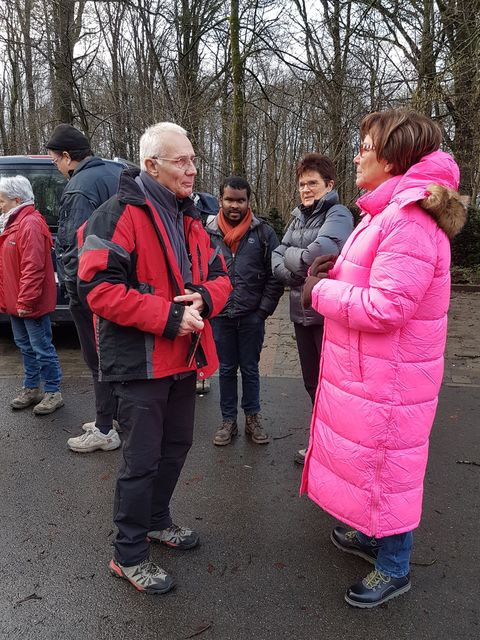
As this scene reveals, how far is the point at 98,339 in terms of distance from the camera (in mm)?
2324

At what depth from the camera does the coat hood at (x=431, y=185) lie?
2002 mm

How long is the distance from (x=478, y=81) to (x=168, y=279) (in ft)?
29.7

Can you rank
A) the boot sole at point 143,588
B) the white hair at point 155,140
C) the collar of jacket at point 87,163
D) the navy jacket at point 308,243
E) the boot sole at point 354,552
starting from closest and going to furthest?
the white hair at point 155,140 < the boot sole at point 143,588 < the boot sole at point 354,552 < the navy jacket at point 308,243 < the collar of jacket at point 87,163

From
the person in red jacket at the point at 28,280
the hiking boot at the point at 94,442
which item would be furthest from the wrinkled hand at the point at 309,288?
the person in red jacket at the point at 28,280

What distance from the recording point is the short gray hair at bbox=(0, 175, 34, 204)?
429 centimetres

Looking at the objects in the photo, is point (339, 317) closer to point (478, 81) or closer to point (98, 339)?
point (98, 339)

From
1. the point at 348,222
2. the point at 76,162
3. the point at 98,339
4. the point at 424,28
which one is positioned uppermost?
the point at 424,28

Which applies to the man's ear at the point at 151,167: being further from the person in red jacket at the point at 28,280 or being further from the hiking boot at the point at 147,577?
the person in red jacket at the point at 28,280

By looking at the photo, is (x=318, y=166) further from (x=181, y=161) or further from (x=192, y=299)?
(x=192, y=299)

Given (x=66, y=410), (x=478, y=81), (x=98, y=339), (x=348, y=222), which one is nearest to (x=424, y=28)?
(x=478, y=81)

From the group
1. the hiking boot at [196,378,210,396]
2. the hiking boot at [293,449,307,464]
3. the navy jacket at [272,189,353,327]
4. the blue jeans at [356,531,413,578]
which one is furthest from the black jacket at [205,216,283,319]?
the blue jeans at [356,531,413,578]

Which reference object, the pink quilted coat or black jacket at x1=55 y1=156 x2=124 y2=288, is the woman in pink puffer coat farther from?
black jacket at x1=55 y1=156 x2=124 y2=288

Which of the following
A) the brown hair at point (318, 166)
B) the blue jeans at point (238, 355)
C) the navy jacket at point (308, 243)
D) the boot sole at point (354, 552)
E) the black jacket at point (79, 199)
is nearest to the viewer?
the boot sole at point (354, 552)

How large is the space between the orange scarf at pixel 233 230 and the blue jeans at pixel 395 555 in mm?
2177
